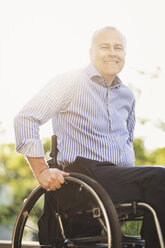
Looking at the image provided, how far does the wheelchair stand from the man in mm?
64

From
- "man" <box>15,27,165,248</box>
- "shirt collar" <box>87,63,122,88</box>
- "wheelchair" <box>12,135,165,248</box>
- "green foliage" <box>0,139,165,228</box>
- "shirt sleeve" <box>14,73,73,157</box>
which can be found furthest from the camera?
"green foliage" <box>0,139,165,228</box>

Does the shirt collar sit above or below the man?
above

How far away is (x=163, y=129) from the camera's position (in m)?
15.1

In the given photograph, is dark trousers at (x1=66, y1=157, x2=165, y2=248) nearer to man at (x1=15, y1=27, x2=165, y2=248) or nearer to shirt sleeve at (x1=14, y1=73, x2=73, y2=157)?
man at (x1=15, y1=27, x2=165, y2=248)

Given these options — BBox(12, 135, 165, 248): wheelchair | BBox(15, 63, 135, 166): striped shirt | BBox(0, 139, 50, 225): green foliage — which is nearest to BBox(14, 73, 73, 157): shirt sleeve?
BBox(15, 63, 135, 166): striped shirt

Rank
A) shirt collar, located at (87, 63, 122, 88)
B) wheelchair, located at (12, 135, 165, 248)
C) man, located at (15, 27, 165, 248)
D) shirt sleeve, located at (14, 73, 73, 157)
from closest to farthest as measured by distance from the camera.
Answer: wheelchair, located at (12, 135, 165, 248) → man, located at (15, 27, 165, 248) → shirt sleeve, located at (14, 73, 73, 157) → shirt collar, located at (87, 63, 122, 88)

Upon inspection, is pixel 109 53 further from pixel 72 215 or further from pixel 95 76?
pixel 72 215

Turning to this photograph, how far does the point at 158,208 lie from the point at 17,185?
Result: 19.3 metres

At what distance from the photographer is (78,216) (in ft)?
7.43

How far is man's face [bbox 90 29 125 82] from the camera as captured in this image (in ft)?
8.41

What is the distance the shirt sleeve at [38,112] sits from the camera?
2.25m

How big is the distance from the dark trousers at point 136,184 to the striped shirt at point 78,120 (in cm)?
10

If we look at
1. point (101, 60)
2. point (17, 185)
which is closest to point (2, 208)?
point (17, 185)

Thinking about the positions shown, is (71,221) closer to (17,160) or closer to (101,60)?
(101,60)
